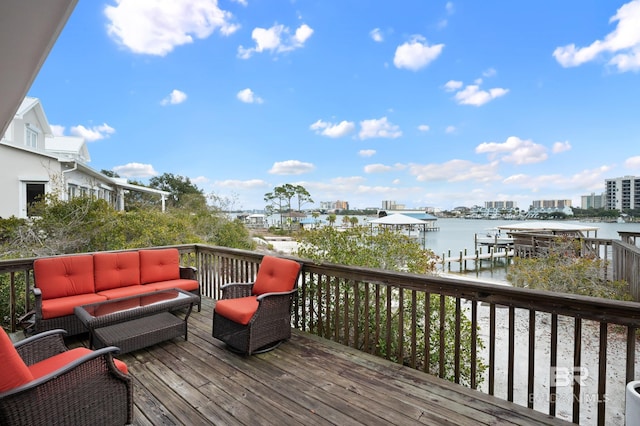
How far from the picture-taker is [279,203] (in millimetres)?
19531

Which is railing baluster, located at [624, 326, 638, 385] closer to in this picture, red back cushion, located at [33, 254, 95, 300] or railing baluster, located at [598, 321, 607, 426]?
railing baluster, located at [598, 321, 607, 426]

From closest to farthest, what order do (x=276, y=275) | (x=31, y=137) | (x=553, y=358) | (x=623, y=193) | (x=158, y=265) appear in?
(x=553, y=358) < (x=276, y=275) < (x=158, y=265) < (x=623, y=193) < (x=31, y=137)

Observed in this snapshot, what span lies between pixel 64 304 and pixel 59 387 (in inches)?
86.2

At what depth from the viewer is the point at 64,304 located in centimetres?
343

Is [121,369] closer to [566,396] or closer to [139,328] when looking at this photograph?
[139,328]

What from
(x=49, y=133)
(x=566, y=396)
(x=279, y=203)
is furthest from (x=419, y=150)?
(x=49, y=133)

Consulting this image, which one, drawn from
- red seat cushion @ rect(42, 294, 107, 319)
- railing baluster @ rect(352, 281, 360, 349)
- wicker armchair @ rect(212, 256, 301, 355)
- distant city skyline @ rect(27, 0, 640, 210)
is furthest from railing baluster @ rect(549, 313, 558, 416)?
distant city skyline @ rect(27, 0, 640, 210)

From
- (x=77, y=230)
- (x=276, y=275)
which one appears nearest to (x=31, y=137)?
(x=77, y=230)

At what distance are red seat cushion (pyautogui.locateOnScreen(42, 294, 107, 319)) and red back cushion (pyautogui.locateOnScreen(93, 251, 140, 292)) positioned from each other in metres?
0.38

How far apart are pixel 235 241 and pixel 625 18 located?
39.7 ft

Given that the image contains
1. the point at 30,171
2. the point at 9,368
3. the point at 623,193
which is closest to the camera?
the point at 9,368

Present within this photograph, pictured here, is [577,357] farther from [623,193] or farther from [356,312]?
[623,193]

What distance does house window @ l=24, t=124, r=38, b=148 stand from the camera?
11274 mm

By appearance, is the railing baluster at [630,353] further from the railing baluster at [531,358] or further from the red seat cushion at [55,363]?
the red seat cushion at [55,363]
